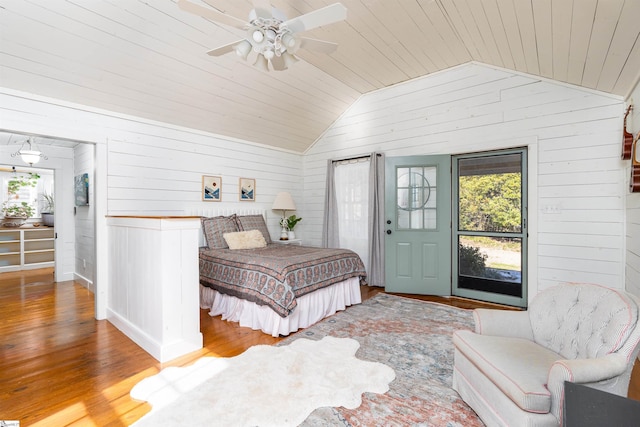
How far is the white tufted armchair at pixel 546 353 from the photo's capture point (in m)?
1.32

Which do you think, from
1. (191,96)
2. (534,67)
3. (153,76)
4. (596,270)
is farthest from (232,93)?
(596,270)

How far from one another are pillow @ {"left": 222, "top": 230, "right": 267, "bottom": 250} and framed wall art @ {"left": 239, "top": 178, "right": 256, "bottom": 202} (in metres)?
0.94

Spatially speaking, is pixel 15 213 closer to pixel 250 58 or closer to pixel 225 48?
pixel 250 58

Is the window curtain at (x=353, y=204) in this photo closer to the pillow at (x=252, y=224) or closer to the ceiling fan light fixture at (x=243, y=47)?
the pillow at (x=252, y=224)

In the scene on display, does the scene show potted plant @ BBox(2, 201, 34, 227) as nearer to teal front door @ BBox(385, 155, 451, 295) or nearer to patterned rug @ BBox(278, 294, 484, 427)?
patterned rug @ BBox(278, 294, 484, 427)

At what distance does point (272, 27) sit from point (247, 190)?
3.24 metres

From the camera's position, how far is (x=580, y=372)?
1.28 meters

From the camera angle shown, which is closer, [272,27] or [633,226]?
[272,27]

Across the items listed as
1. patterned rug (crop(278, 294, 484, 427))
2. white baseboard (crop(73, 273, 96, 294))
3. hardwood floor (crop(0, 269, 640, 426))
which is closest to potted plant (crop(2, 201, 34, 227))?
white baseboard (crop(73, 273, 96, 294))

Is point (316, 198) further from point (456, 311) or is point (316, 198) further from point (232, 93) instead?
point (456, 311)

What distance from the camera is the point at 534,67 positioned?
129 inches

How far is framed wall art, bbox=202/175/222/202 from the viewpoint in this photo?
4480 millimetres

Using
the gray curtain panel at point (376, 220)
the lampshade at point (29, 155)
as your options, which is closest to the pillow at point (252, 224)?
the gray curtain panel at point (376, 220)

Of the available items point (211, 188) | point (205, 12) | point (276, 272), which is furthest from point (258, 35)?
point (211, 188)
